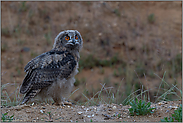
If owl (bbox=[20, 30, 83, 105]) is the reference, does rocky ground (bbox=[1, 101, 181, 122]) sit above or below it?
below

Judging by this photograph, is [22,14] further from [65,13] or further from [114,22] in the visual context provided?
[114,22]

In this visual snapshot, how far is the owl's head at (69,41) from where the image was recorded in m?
5.01

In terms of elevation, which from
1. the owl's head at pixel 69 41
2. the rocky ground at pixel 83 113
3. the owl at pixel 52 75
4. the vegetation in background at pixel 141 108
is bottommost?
the rocky ground at pixel 83 113

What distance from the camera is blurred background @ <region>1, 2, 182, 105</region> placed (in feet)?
33.3

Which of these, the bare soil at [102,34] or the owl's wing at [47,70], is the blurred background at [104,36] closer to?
the bare soil at [102,34]

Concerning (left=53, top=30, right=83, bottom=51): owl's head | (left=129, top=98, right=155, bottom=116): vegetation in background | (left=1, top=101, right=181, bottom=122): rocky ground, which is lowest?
(left=1, top=101, right=181, bottom=122): rocky ground

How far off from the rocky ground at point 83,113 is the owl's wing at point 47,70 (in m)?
0.48

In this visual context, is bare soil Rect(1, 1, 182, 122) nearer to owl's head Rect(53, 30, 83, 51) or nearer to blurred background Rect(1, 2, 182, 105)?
blurred background Rect(1, 2, 182, 105)

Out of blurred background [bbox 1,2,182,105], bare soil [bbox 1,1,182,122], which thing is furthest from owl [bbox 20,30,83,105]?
blurred background [bbox 1,2,182,105]

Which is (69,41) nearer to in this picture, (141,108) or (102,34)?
(141,108)

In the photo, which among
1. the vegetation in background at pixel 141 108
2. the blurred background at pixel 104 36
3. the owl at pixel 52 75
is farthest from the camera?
the blurred background at pixel 104 36

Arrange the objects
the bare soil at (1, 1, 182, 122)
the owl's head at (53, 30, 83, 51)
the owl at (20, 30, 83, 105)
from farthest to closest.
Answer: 1. the bare soil at (1, 1, 182, 122)
2. the owl's head at (53, 30, 83, 51)
3. the owl at (20, 30, 83, 105)

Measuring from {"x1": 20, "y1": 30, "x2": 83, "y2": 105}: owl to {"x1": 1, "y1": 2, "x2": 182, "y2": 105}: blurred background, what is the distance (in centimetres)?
429

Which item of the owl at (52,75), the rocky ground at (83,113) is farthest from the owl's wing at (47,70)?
the rocky ground at (83,113)
